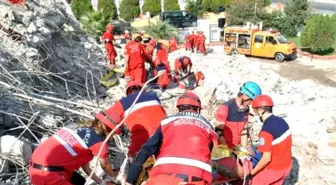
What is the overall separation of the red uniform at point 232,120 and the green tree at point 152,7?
87.9 ft

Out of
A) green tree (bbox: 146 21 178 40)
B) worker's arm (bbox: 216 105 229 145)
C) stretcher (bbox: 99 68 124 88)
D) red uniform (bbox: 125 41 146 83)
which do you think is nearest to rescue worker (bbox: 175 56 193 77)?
stretcher (bbox: 99 68 124 88)

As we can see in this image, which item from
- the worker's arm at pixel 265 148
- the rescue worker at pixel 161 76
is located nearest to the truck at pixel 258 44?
the rescue worker at pixel 161 76

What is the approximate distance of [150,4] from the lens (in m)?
30.8

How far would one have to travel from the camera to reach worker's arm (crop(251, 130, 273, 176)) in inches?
154

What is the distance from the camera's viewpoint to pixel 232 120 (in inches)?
A: 187

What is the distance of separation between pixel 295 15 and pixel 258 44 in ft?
25.1

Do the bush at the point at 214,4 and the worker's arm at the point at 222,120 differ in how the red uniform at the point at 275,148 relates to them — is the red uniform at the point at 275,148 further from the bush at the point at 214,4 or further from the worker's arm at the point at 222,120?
the bush at the point at 214,4

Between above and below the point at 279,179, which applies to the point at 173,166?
above

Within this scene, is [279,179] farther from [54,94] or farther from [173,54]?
[173,54]

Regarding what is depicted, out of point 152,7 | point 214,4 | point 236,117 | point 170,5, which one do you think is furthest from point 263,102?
point 214,4

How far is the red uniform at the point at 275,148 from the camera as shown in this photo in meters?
3.91

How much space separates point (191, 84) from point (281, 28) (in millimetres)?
17186

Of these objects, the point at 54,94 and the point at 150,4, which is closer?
the point at 54,94

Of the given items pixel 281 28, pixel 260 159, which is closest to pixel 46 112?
pixel 260 159
